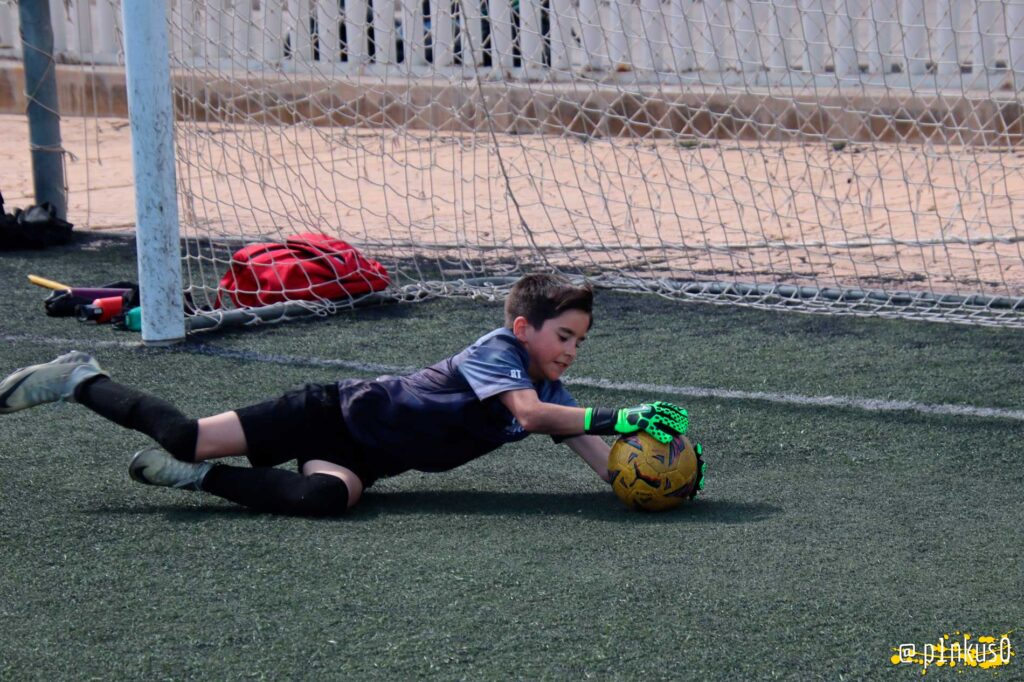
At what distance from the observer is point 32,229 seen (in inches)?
300

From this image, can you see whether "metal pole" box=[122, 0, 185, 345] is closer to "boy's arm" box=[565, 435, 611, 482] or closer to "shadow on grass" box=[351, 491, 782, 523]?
"shadow on grass" box=[351, 491, 782, 523]

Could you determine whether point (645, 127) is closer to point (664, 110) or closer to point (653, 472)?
point (664, 110)

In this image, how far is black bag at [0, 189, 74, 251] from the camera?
296 inches

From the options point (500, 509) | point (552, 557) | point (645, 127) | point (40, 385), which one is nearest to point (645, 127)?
point (645, 127)

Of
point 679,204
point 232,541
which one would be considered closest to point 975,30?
point 679,204

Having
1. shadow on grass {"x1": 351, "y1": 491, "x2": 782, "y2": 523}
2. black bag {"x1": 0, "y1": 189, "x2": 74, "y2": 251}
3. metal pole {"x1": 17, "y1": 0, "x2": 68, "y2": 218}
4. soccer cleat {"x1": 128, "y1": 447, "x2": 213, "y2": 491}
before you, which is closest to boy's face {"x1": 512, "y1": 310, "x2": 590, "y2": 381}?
shadow on grass {"x1": 351, "y1": 491, "x2": 782, "y2": 523}

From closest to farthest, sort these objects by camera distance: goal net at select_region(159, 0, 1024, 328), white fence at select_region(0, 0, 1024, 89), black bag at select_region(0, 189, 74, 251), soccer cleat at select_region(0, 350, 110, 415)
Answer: soccer cleat at select_region(0, 350, 110, 415)
goal net at select_region(159, 0, 1024, 328)
white fence at select_region(0, 0, 1024, 89)
black bag at select_region(0, 189, 74, 251)

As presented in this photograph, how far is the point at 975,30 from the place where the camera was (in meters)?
7.97

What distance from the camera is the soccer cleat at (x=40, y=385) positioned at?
12.0ft

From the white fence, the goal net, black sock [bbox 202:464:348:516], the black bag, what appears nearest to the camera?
black sock [bbox 202:464:348:516]

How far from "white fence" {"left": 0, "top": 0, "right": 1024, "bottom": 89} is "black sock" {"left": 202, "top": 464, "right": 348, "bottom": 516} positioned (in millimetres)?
3975

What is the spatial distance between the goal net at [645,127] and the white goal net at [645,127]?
2cm

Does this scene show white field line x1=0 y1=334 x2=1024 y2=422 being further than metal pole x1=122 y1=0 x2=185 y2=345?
No

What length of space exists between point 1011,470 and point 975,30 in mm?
4796
